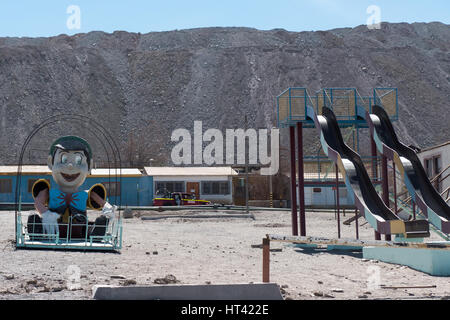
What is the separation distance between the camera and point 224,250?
18.5m

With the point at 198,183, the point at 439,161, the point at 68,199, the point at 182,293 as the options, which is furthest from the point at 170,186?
the point at 182,293

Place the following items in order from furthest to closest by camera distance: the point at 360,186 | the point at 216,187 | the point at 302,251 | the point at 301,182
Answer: the point at 216,187 → the point at 301,182 → the point at 302,251 → the point at 360,186

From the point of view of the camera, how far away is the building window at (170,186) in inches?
1857

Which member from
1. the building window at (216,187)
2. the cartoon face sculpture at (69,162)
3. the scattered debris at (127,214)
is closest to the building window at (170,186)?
the building window at (216,187)

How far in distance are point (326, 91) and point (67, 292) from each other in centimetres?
1346

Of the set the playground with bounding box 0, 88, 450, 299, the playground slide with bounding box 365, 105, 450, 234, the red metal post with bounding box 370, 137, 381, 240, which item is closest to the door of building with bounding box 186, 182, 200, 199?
the playground with bounding box 0, 88, 450, 299

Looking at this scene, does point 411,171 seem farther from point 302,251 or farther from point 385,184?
point 302,251

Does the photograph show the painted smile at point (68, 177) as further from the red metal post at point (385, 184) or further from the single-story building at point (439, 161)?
the single-story building at point (439, 161)

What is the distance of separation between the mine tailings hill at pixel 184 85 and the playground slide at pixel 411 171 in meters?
50.1

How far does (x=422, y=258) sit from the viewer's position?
13781mm

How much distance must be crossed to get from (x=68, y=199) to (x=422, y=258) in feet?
31.7

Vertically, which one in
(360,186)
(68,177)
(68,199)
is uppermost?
(68,177)
